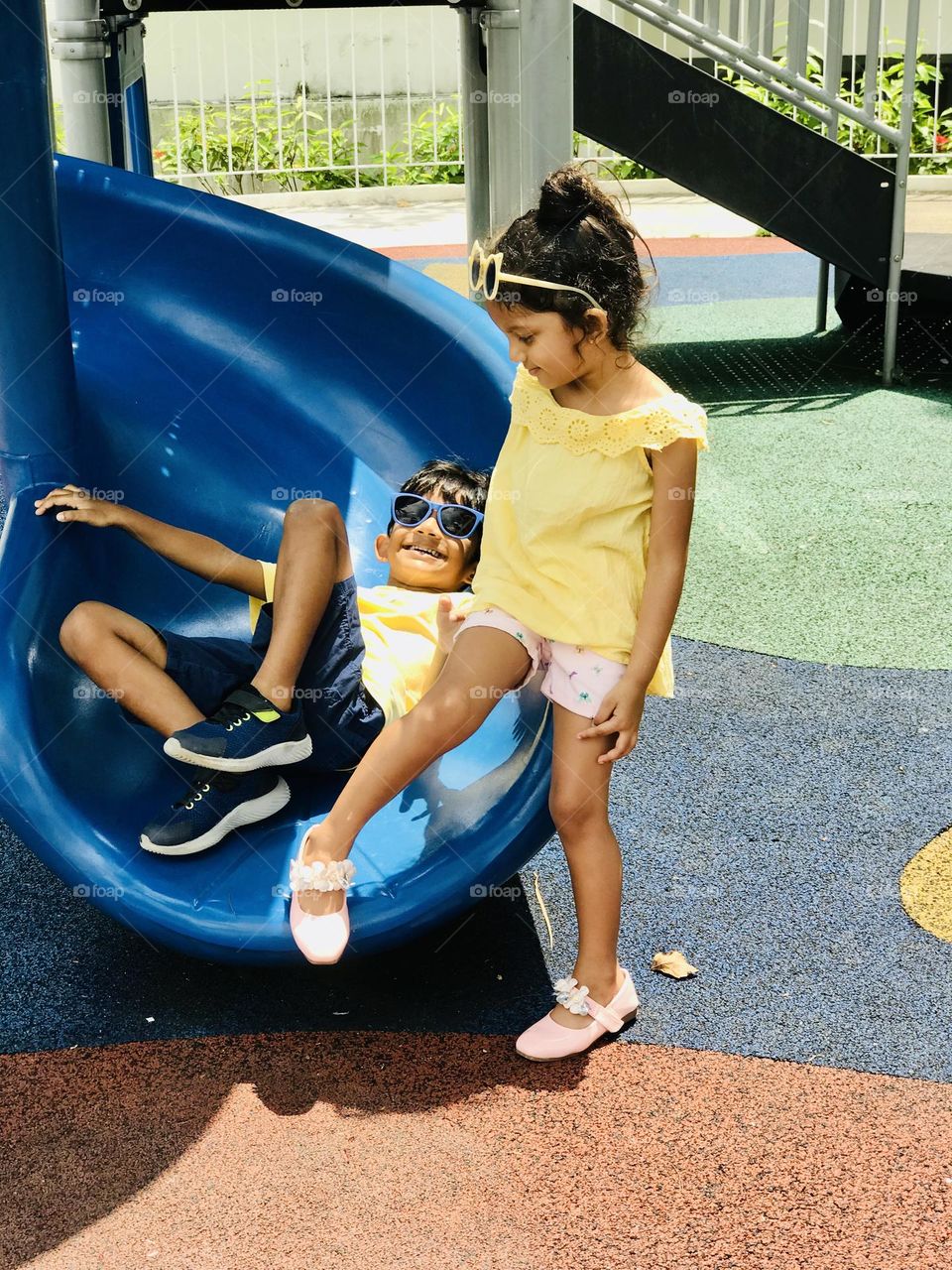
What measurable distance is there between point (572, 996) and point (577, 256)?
1.13 meters

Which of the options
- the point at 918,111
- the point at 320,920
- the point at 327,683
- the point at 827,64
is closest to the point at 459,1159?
the point at 320,920

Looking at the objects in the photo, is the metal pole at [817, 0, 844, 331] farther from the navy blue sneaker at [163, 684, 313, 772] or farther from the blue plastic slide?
the navy blue sneaker at [163, 684, 313, 772]

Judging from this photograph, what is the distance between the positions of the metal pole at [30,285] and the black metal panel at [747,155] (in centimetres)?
398

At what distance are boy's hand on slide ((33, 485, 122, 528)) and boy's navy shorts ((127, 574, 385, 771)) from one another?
23 centimetres

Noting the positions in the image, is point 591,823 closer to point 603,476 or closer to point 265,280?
point 603,476

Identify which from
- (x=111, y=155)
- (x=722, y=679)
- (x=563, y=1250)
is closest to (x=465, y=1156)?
(x=563, y=1250)

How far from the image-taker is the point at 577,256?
2.29 metres

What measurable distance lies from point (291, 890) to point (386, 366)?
153 cm

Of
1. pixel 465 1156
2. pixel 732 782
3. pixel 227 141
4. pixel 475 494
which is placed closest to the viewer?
pixel 465 1156

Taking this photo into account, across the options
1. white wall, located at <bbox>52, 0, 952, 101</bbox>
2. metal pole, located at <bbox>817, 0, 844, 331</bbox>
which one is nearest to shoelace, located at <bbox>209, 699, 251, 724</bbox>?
metal pole, located at <bbox>817, 0, 844, 331</bbox>

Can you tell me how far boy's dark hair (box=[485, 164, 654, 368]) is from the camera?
2.30 metres

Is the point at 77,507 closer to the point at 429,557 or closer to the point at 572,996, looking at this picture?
the point at 429,557

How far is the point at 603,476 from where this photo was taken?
2.34 metres

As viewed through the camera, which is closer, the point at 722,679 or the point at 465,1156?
the point at 465,1156
